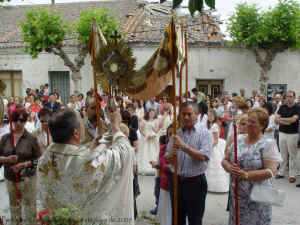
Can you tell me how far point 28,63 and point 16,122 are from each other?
16.2 metres

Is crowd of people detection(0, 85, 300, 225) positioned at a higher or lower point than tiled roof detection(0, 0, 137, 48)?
lower

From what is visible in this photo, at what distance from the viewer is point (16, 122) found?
3.79m

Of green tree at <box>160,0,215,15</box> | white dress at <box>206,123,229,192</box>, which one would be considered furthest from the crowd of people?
white dress at <box>206,123,229,192</box>

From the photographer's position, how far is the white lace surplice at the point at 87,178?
2.25m

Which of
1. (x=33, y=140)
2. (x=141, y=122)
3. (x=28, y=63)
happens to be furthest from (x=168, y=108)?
(x=28, y=63)

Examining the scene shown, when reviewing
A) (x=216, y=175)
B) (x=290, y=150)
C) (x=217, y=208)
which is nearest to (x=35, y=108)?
(x=216, y=175)

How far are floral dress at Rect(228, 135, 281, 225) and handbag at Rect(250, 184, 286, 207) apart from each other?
78mm

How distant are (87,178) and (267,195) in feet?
5.35

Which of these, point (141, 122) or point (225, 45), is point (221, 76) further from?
point (141, 122)

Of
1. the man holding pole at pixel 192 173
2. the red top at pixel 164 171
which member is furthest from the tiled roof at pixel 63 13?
the man holding pole at pixel 192 173

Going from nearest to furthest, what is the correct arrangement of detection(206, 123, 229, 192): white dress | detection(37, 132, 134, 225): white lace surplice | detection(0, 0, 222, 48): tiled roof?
detection(37, 132, 134, 225): white lace surplice < detection(206, 123, 229, 192): white dress < detection(0, 0, 222, 48): tiled roof

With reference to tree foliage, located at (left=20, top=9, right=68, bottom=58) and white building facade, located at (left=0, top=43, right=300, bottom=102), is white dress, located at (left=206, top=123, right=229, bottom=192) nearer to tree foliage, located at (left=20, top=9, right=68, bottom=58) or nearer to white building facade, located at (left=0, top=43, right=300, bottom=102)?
white building facade, located at (left=0, top=43, right=300, bottom=102)

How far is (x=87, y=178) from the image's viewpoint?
7.38 feet

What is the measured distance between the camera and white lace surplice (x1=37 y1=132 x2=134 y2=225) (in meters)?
2.25
